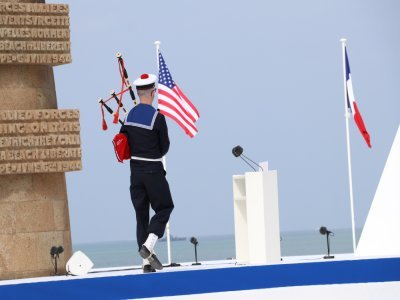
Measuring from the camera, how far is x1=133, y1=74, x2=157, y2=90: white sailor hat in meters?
15.0

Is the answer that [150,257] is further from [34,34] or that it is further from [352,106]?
[352,106]

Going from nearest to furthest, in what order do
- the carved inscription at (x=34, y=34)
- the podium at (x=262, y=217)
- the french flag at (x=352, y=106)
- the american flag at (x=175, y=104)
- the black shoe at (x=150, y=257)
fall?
1. the black shoe at (x=150, y=257)
2. the podium at (x=262, y=217)
3. the carved inscription at (x=34, y=34)
4. the american flag at (x=175, y=104)
5. the french flag at (x=352, y=106)

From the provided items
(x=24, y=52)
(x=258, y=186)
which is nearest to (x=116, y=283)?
(x=258, y=186)

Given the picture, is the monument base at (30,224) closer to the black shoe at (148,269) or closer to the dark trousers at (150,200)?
the dark trousers at (150,200)

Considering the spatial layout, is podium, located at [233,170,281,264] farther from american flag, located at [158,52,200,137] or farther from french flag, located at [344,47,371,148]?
french flag, located at [344,47,371,148]

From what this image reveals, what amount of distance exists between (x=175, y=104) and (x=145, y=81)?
12.9 feet

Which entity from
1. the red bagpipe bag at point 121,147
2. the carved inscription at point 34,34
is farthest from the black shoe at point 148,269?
the carved inscription at point 34,34

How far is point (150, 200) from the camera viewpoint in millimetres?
15117

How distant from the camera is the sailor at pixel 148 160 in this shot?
15.0 meters

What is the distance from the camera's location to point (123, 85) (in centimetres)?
1611

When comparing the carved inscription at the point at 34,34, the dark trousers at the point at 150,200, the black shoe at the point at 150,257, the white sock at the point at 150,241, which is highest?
A: the carved inscription at the point at 34,34

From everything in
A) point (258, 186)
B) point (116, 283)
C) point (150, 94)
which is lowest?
point (116, 283)

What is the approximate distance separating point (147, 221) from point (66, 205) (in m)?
1.97

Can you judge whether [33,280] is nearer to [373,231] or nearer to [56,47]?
[56,47]
